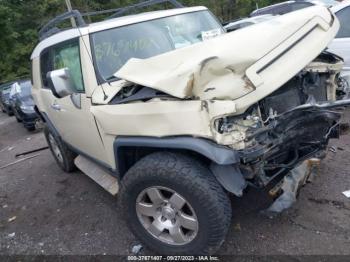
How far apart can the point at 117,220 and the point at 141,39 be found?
6.26ft

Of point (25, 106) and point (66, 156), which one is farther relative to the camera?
point (25, 106)

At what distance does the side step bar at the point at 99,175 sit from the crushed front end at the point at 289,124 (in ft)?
4.93

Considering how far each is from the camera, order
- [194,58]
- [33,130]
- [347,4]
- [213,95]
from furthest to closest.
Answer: [33,130]
[347,4]
[194,58]
[213,95]

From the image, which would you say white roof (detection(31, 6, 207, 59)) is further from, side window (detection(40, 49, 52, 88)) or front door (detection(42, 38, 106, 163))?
side window (detection(40, 49, 52, 88))

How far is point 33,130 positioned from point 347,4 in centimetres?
819

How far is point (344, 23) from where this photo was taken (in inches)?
216

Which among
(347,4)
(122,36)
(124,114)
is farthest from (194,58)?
(347,4)

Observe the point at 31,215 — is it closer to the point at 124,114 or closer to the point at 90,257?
the point at 90,257

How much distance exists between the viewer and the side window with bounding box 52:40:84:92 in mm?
3605

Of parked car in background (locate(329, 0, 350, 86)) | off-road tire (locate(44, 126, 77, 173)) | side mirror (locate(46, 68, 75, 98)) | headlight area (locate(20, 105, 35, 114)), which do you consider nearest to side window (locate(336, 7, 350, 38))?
parked car in background (locate(329, 0, 350, 86))

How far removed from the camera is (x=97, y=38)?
3533mm

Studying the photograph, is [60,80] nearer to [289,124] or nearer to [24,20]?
[289,124]

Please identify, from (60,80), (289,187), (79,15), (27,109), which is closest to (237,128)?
(289,187)

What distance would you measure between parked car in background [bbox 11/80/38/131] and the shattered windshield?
6.76m
